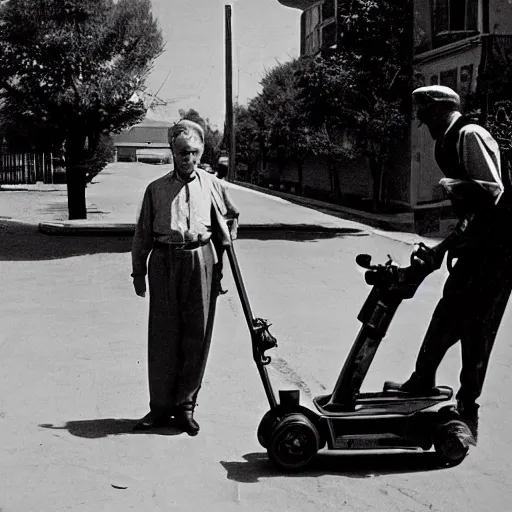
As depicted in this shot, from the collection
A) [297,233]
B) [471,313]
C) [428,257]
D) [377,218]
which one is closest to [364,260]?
[428,257]

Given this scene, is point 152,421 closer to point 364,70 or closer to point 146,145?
point 364,70

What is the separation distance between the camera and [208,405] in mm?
6793

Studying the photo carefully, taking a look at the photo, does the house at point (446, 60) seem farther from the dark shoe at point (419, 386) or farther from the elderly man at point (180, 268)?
the dark shoe at point (419, 386)

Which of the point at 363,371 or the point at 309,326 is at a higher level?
the point at 363,371

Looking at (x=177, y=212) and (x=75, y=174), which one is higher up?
(x=177, y=212)

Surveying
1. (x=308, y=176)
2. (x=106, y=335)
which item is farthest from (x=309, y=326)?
(x=308, y=176)

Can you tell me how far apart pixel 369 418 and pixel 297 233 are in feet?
46.6

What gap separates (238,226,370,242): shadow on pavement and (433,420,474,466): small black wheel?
13.0 m

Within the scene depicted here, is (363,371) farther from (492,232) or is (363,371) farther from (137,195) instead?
(137,195)

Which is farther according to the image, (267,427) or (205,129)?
(205,129)

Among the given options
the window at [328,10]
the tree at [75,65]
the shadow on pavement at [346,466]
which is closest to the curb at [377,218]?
the tree at [75,65]

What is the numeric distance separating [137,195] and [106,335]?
964 inches

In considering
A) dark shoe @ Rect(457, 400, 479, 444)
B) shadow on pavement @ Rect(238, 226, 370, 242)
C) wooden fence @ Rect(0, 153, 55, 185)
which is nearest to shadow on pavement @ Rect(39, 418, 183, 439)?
dark shoe @ Rect(457, 400, 479, 444)

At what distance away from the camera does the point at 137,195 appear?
110 ft
